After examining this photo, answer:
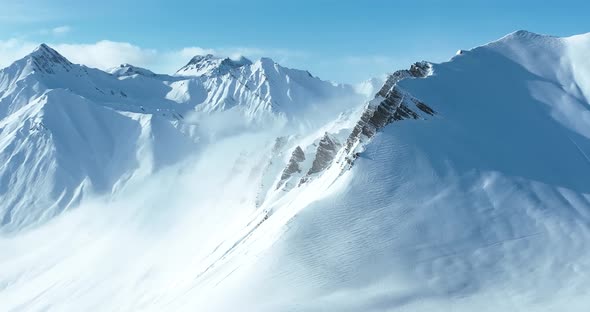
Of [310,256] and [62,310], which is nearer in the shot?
[310,256]

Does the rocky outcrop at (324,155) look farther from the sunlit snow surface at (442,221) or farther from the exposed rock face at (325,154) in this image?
the sunlit snow surface at (442,221)

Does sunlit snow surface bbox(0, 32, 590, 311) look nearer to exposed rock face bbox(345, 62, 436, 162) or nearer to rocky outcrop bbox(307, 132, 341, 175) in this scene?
exposed rock face bbox(345, 62, 436, 162)

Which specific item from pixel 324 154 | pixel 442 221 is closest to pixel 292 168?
pixel 324 154

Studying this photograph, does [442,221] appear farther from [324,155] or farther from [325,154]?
[325,154]

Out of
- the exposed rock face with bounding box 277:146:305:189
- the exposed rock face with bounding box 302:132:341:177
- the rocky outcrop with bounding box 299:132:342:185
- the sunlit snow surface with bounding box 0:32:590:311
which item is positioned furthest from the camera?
the exposed rock face with bounding box 277:146:305:189

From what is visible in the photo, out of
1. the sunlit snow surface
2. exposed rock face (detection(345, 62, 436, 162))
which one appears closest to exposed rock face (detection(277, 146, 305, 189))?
the sunlit snow surface

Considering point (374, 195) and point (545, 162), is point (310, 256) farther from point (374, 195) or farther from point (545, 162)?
point (545, 162)

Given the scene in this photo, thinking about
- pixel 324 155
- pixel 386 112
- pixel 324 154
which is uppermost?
pixel 386 112

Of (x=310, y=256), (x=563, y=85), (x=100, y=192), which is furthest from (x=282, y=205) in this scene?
(x=100, y=192)
